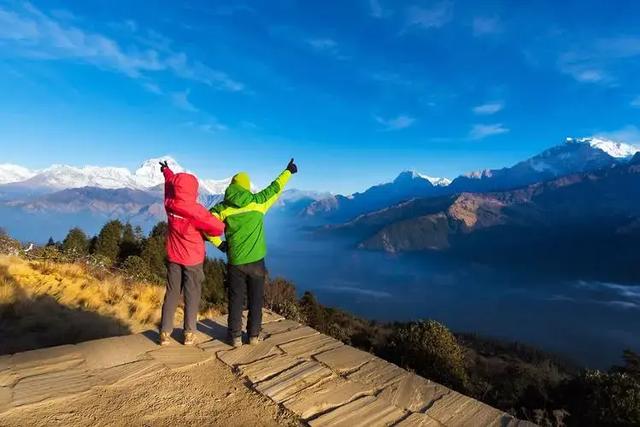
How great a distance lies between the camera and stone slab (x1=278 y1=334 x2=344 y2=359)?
463cm

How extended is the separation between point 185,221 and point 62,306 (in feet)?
14.6

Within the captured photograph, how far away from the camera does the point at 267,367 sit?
4.17 meters

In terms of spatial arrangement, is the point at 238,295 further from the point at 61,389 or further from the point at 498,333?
the point at 498,333

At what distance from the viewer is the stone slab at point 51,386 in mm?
3213

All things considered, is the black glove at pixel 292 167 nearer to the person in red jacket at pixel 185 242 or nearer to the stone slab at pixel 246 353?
the person in red jacket at pixel 185 242

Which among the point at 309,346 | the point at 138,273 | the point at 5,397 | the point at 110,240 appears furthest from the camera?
the point at 110,240

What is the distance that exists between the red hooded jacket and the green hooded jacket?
17 centimetres

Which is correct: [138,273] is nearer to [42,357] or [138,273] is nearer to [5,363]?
[42,357]

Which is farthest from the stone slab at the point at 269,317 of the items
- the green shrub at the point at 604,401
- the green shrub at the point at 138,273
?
the green shrub at the point at 138,273

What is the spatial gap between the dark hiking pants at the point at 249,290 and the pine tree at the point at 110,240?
32.0m

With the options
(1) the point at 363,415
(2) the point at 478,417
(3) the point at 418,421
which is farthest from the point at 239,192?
(2) the point at 478,417

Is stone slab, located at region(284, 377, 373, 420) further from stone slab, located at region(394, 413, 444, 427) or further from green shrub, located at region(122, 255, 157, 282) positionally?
green shrub, located at region(122, 255, 157, 282)

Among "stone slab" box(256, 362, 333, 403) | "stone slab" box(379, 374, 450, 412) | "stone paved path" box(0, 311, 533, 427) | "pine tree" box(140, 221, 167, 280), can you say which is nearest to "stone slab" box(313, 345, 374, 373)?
"stone paved path" box(0, 311, 533, 427)

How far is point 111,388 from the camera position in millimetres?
3533
